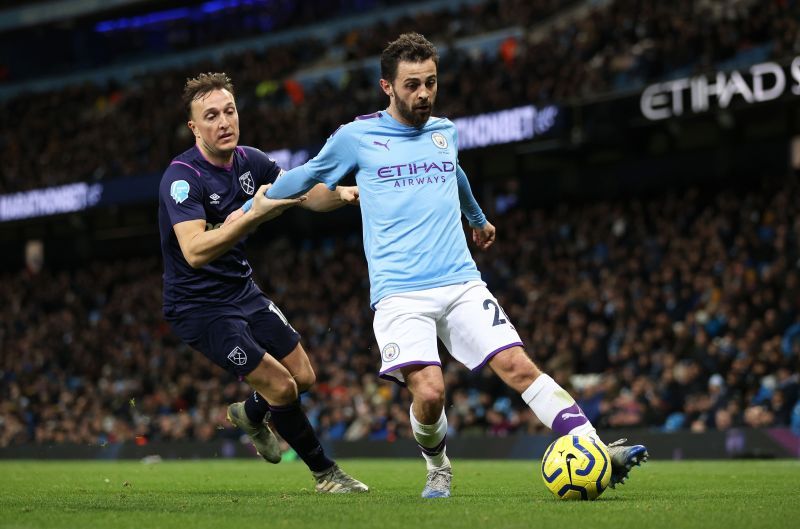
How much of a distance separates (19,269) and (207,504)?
3409 centimetres

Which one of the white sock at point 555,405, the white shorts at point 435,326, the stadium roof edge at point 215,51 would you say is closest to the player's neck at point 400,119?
the white shorts at point 435,326

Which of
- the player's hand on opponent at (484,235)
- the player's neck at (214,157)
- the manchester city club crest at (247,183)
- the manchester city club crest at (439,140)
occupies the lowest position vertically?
the player's hand on opponent at (484,235)

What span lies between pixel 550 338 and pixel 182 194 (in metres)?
13.0

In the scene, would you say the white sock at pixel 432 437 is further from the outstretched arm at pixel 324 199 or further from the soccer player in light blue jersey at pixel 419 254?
the outstretched arm at pixel 324 199

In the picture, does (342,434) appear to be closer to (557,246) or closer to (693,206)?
(557,246)

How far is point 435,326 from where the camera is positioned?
731 centimetres

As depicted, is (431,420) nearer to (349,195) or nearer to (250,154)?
(349,195)

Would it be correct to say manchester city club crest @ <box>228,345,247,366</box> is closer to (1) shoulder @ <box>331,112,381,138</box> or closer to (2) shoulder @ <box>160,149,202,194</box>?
(2) shoulder @ <box>160,149,202,194</box>

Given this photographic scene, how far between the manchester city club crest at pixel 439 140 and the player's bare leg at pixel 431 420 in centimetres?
139

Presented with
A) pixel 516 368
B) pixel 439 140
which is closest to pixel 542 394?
pixel 516 368

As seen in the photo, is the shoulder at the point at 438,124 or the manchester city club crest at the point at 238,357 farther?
the manchester city club crest at the point at 238,357

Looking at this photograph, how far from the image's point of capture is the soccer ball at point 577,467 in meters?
6.85

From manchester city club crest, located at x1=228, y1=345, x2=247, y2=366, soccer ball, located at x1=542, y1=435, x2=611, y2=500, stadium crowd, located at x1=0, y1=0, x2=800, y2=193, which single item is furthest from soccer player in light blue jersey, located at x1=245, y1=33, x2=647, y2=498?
stadium crowd, located at x1=0, y1=0, x2=800, y2=193

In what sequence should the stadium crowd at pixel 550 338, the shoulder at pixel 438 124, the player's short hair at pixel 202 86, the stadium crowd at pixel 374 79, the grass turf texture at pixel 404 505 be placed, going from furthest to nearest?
the stadium crowd at pixel 374 79, the stadium crowd at pixel 550 338, the player's short hair at pixel 202 86, the shoulder at pixel 438 124, the grass turf texture at pixel 404 505
